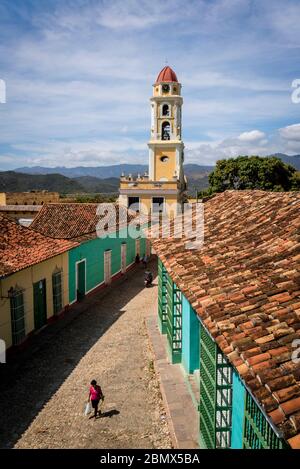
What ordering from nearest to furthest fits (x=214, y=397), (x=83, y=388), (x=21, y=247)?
1. (x=214, y=397)
2. (x=83, y=388)
3. (x=21, y=247)

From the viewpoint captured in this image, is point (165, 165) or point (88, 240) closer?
point (88, 240)

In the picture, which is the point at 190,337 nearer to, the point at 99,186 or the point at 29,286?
the point at 29,286

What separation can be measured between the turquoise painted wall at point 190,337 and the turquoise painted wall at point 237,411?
8.88 feet

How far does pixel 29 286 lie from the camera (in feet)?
35.3

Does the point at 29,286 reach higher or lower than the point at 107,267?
higher

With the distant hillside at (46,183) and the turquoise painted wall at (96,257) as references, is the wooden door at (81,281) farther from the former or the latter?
the distant hillside at (46,183)

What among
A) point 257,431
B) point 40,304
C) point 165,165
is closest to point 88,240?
point 40,304

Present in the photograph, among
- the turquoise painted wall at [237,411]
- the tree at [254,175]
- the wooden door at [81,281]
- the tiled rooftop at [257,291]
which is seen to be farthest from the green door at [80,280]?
the tree at [254,175]

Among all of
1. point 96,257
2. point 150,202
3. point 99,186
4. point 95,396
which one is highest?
point 99,186

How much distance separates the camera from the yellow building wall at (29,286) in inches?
374

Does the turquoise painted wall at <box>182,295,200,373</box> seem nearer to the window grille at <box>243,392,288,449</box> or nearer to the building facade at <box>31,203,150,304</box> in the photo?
the window grille at <box>243,392,288,449</box>

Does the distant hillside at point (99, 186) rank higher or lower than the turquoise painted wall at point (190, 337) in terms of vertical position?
higher

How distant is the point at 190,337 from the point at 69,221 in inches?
436

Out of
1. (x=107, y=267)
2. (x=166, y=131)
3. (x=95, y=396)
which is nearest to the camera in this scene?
(x=95, y=396)
